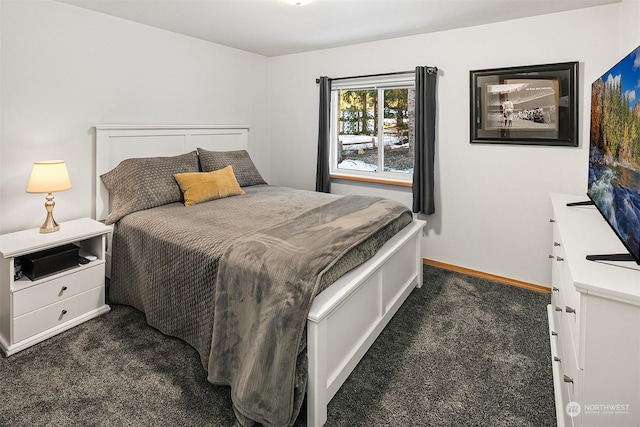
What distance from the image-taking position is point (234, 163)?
12.3 ft

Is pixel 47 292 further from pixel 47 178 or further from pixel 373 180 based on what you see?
pixel 373 180

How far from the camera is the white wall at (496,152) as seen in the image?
9.20 feet

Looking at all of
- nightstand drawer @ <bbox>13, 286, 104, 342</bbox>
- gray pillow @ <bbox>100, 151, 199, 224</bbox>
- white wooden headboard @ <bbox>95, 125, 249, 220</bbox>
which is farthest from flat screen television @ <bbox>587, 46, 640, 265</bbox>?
white wooden headboard @ <bbox>95, 125, 249, 220</bbox>

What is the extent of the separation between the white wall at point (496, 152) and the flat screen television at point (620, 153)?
3.41ft

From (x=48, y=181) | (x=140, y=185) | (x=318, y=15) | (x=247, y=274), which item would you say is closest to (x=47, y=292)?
(x=48, y=181)

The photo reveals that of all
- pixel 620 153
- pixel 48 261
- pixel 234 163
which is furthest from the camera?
pixel 234 163

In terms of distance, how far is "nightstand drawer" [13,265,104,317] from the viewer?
7.32 feet

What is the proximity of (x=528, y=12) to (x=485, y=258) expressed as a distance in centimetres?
206

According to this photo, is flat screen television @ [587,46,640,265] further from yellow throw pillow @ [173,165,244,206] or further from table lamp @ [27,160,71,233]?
table lamp @ [27,160,71,233]

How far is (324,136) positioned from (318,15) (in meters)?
1.39

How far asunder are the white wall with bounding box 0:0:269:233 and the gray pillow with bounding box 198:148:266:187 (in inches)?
17.5

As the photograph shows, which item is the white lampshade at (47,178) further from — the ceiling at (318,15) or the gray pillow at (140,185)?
the ceiling at (318,15)

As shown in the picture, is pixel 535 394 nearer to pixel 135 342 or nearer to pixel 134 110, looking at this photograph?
pixel 135 342

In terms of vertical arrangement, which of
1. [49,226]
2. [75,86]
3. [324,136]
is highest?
[75,86]
